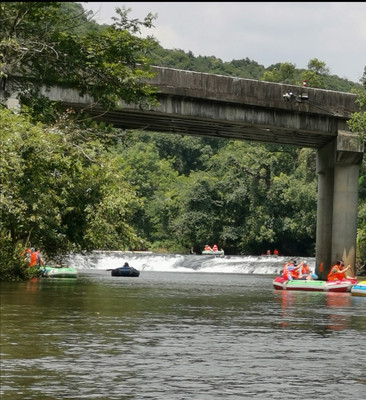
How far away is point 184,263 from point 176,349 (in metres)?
57.4

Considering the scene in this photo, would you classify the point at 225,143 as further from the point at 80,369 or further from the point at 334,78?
the point at 80,369

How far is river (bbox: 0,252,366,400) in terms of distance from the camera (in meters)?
13.5

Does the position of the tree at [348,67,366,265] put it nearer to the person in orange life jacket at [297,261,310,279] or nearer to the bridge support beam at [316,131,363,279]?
the bridge support beam at [316,131,363,279]

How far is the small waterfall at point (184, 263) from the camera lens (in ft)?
236

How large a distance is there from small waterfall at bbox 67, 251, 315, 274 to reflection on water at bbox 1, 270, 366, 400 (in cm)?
4046

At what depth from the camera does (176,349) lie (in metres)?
17.8

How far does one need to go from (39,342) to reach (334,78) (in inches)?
5804

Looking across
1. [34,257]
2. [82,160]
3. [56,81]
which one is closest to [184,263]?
[34,257]

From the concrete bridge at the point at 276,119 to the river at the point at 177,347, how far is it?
1363 centimetres

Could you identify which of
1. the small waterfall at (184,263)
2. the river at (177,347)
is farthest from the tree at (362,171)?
the river at (177,347)

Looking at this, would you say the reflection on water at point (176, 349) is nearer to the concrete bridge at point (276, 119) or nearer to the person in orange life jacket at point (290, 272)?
the person in orange life jacket at point (290, 272)

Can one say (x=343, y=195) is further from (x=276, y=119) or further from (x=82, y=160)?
(x=82, y=160)

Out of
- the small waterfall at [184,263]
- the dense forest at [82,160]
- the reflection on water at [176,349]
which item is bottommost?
the reflection on water at [176,349]

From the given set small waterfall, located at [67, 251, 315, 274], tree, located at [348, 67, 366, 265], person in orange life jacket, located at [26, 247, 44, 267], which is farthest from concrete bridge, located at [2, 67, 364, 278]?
small waterfall, located at [67, 251, 315, 274]
